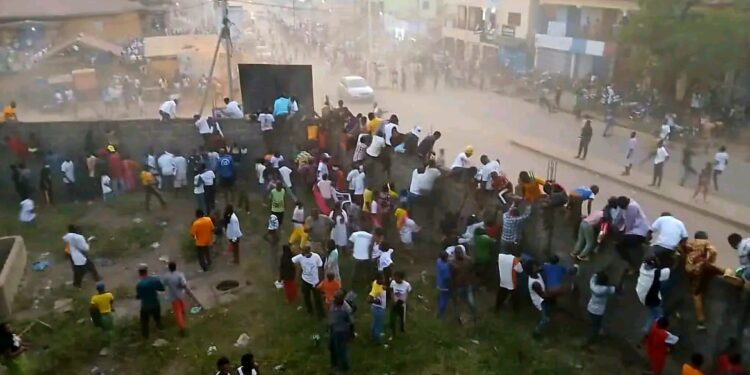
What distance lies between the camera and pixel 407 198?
39.1 feet

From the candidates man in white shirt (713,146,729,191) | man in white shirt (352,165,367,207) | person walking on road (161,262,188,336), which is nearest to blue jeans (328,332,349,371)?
person walking on road (161,262,188,336)

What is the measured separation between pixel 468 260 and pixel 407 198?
3021 millimetres

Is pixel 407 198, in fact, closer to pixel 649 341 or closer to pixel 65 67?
pixel 649 341

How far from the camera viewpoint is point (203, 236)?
426 inches

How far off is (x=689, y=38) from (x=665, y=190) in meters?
7.66

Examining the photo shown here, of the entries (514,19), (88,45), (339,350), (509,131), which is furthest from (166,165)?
(514,19)

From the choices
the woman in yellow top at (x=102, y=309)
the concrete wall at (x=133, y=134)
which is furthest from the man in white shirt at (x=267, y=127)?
the woman in yellow top at (x=102, y=309)

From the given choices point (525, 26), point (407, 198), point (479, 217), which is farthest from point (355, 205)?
point (525, 26)

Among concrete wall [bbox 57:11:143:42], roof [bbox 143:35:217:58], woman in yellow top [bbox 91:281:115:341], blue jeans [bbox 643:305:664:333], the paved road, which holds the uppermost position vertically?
concrete wall [bbox 57:11:143:42]

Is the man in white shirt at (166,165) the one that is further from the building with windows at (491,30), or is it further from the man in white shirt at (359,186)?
the building with windows at (491,30)

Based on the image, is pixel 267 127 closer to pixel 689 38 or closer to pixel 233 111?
pixel 233 111

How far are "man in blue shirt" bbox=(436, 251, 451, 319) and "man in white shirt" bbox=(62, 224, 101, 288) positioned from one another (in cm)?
536

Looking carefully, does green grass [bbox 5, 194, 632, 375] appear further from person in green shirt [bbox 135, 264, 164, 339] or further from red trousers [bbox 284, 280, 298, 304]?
person in green shirt [bbox 135, 264, 164, 339]

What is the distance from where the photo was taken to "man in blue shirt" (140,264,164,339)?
8.69 metres
